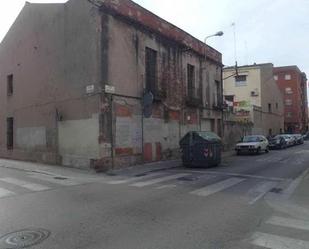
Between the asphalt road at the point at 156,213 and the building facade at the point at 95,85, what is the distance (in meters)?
4.64

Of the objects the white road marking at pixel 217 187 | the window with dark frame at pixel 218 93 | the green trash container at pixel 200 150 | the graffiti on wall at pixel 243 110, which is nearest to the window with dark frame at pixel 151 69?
the green trash container at pixel 200 150

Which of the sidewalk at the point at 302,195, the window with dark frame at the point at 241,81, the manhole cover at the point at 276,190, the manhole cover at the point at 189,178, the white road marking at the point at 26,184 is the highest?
the window with dark frame at the point at 241,81

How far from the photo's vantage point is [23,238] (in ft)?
20.3

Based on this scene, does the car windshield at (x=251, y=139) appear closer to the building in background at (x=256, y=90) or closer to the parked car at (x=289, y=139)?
the parked car at (x=289, y=139)

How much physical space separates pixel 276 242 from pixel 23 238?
3.96 metres

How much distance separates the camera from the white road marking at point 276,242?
572 cm

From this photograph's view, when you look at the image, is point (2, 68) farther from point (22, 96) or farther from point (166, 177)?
point (166, 177)

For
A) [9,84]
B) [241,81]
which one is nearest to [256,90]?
[241,81]

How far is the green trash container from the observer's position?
18.3 m

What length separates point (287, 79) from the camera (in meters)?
82.2

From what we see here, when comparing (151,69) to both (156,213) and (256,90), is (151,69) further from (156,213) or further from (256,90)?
(256,90)

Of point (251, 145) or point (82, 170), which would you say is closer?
point (82, 170)

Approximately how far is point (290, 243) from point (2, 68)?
22.8 meters

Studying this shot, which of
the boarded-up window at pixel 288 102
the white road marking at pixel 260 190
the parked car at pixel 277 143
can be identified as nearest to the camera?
the white road marking at pixel 260 190
